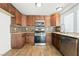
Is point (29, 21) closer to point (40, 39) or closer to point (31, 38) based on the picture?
point (31, 38)

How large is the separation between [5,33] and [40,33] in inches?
162

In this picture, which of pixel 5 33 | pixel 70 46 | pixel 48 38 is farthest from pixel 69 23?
pixel 70 46

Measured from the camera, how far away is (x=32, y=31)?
10578 millimetres

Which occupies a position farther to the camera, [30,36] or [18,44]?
[30,36]

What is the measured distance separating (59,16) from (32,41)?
8.78 feet

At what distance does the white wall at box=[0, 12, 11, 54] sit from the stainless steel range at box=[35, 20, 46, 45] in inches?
140

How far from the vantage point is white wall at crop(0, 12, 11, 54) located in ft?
19.6

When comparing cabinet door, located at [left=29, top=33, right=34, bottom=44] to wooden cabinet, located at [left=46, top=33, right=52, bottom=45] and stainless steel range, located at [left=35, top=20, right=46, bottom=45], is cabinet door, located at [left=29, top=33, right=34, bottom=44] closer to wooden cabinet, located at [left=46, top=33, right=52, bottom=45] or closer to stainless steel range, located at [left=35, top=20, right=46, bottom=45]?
stainless steel range, located at [left=35, top=20, right=46, bottom=45]

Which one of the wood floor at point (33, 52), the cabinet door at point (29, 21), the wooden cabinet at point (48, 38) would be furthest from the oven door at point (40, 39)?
the wood floor at point (33, 52)

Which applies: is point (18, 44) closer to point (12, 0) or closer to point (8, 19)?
point (8, 19)

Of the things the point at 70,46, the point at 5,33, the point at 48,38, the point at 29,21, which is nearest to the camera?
the point at 70,46

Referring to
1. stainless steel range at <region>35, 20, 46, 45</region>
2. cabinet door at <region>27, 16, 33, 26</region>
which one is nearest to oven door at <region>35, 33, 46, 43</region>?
stainless steel range at <region>35, 20, 46, 45</region>

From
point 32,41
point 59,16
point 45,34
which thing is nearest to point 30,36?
point 32,41

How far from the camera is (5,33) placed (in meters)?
6.25
